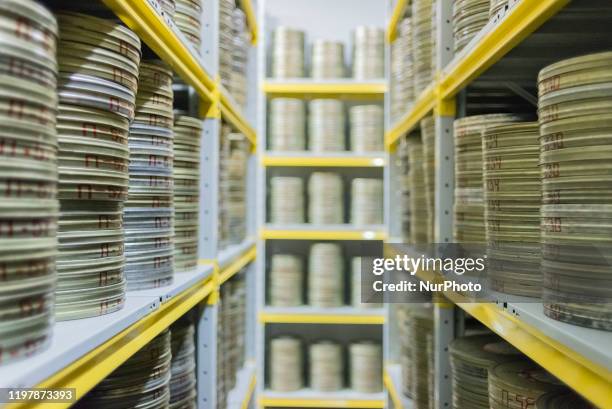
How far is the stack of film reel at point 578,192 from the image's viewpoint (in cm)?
98

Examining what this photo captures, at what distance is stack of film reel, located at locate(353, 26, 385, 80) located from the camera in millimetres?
3996

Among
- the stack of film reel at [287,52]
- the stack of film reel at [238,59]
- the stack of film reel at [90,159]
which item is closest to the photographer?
the stack of film reel at [90,159]

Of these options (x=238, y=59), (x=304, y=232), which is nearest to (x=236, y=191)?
(x=238, y=59)

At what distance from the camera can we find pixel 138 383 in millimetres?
1438

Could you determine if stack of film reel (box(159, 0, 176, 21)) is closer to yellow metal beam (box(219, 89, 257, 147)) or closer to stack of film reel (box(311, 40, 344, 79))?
yellow metal beam (box(219, 89, 257, 147))

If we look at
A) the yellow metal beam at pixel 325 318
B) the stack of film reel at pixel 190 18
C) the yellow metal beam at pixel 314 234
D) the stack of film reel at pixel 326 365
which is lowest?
the stack of film reel at pixel 326 365

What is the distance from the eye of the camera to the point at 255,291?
12.5 ft

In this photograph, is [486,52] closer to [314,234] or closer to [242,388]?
[242,388]

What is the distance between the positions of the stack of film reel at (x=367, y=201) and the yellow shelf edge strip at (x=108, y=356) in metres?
2.43

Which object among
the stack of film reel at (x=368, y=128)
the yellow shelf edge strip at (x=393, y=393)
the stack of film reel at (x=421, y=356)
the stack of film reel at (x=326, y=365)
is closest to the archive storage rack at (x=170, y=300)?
the yellow shelf edge strip at (x=393, y=393)

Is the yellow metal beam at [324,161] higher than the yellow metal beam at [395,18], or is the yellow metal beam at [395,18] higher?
the yellow metal beam at [395,18]

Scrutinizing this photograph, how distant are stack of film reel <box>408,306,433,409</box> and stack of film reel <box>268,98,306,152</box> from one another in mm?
1816

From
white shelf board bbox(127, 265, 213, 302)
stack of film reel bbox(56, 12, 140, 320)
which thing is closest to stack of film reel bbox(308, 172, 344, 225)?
white shelf board bbox(127, 265, 213, 302)

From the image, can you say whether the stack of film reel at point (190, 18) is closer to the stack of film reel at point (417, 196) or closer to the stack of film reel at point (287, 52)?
the stack of film reel at point (417, 196)
